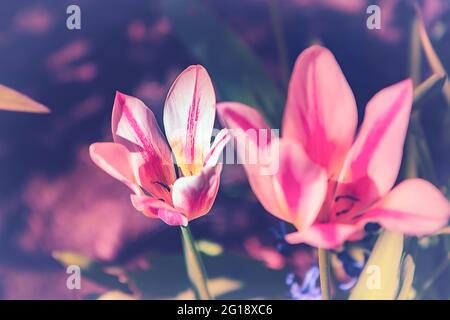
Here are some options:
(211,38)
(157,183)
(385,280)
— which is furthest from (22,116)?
(385,280)

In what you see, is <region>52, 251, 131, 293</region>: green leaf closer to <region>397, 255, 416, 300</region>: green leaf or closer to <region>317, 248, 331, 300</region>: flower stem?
<region>317, 248, 331, 300</region>: flower stem

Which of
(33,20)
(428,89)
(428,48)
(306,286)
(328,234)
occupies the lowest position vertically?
(306,286)

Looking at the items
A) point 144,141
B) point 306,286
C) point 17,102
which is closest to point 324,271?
point 306,286

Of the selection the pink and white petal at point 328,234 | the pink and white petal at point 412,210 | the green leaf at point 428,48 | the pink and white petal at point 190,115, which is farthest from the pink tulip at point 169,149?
the green leaf at point 428,48

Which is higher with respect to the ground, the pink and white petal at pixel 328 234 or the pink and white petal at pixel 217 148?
the pink and white petal at pixel 217 148

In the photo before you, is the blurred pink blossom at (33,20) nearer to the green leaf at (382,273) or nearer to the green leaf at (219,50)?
the green leaf at (219,50)

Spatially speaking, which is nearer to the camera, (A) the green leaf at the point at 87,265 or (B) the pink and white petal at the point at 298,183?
(B) the pink and white petal at the point at 298,183

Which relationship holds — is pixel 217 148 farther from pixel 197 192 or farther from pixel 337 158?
pixel 337 158
